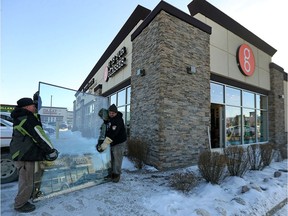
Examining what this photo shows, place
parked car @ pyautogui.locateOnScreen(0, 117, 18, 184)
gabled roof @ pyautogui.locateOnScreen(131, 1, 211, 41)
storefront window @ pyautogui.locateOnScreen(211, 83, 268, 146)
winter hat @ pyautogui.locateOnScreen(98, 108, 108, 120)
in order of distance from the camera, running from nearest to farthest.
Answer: parked car @ pyautogui.locateOnScreen(0, 117, 18, 184) → winter hat @ pyautogui.locateOnScreen(98, 108, 108, 120) → gabled roof @ pyautogui.locateOnScreen(131, 1, 211, 41) → storefront window @ pyautogui.locateOnScreen(211, 83, 268, 146)

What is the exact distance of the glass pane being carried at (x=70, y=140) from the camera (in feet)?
12.3

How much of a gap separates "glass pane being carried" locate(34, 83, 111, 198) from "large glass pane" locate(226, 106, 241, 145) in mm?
7292

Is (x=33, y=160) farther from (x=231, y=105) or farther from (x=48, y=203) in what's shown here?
(x=231, y=105)

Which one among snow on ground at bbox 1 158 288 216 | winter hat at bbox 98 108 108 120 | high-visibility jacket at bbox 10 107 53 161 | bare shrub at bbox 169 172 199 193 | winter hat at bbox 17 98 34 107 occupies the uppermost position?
→ winter hat at bbox 17 98 34 107

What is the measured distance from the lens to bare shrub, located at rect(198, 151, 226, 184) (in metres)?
4.48

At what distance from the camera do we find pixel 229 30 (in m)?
10.1

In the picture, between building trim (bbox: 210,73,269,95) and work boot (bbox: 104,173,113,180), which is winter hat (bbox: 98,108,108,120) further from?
building trim (bbox: 210,73,269,95)

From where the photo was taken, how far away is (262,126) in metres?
12.9

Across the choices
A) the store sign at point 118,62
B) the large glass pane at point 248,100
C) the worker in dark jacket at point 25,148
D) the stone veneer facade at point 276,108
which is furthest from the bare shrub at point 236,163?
the stone veneer facade at point 276,108

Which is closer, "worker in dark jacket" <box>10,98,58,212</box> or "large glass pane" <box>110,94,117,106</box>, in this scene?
"worker in dark jacket" <box>10,98,58,212</box>

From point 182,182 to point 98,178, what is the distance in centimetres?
203

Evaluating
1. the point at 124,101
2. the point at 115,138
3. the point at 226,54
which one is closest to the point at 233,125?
the point at 226,54

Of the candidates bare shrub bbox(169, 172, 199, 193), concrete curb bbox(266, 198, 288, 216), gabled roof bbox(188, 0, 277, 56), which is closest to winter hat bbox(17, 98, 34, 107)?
bare shrub bbox(169, 172, 199, 193)

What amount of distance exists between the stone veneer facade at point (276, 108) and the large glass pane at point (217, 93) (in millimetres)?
5883
